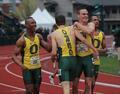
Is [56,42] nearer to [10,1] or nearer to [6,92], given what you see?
[6,92]

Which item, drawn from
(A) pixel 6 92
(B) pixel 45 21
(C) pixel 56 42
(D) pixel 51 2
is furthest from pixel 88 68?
(D) pixel 51 2

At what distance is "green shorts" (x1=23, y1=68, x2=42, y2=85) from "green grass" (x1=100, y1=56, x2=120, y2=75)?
10559 mm

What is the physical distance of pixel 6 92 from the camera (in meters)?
16.5

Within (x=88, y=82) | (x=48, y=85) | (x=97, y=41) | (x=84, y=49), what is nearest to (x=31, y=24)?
(x=84, y=49)

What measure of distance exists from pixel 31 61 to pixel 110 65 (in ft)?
44.5

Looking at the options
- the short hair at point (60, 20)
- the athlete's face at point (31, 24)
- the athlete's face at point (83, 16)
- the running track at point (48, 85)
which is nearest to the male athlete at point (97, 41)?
the athlete's face at point (83, 16)

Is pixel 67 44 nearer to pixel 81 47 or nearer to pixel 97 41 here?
pixel 81 47

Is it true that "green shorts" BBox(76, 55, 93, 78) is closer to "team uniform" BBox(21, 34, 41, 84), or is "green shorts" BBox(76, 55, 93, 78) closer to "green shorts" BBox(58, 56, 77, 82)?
"green shorts" BBox(58, 56, 77, 82)

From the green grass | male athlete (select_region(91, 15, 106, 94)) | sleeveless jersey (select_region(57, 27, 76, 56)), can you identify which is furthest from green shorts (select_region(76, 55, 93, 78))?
the green grass

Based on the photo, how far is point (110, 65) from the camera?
2405 centimetres

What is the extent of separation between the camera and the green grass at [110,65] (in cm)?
2204

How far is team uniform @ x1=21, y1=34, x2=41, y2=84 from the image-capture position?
10.8 metres

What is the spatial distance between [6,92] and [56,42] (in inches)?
251

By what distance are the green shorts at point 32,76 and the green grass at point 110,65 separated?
34.6 ft
